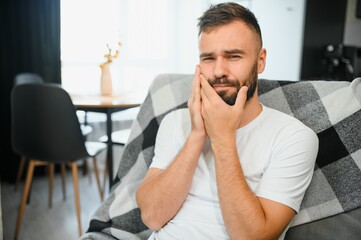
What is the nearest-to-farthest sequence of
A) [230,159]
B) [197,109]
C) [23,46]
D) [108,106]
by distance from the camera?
[230,159] < [197,109] < [108,106] < [23,46]

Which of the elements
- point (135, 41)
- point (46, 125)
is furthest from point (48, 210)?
point (135, 41)

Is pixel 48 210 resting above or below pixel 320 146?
below

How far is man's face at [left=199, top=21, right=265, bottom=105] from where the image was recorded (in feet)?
3.59

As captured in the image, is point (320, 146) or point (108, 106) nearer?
point (320, 146)

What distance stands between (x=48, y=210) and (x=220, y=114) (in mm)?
1957

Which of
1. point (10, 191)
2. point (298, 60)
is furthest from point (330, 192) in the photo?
point (298, 60)

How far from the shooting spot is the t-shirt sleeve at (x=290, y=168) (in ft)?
3.21

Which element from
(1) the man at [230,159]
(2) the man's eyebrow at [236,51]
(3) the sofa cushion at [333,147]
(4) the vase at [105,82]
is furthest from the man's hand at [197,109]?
(4) the vase at [105,82]

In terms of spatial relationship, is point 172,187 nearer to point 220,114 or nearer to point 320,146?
point 220,114

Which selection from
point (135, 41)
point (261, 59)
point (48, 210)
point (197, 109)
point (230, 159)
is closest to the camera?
point (230, 159)

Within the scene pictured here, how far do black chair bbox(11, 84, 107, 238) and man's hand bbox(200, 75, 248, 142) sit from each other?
116 cm

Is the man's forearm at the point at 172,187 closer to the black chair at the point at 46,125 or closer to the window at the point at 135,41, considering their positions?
the black chair at the point at 46,125

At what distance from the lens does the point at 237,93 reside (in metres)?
1.08

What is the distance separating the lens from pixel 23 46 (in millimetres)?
2998
